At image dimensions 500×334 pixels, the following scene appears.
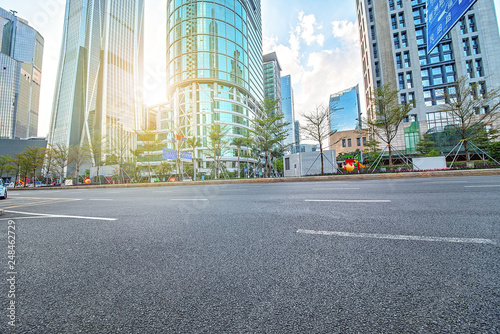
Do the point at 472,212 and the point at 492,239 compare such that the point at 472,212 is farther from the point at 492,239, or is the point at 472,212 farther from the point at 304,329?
the point at 304,329

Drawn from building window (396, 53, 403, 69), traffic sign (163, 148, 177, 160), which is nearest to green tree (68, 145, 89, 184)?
traffic sign (163, 148, 177, 160)

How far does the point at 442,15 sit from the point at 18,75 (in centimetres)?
8387

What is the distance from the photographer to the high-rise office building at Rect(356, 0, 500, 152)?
1457 inches

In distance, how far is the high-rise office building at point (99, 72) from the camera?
4872 cm

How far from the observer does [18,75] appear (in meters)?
53.8

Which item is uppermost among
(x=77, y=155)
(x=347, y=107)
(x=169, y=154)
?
(x=347, y=107)

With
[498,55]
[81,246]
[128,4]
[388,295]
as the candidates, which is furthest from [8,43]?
[498,55]

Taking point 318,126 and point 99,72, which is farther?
point 99,72

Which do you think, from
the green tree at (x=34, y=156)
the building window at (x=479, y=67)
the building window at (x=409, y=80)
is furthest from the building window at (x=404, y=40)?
the green tree at (x=34, y=156)

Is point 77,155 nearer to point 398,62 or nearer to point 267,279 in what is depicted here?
point 267,279

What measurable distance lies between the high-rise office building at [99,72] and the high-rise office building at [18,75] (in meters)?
5.87

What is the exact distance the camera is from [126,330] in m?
1.01

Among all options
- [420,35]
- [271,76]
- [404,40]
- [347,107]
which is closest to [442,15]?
[404,40]

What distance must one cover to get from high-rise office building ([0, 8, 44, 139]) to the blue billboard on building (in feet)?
175
